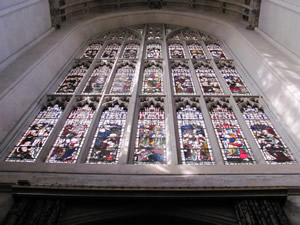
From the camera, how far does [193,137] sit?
593cm

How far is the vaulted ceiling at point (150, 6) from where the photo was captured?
408 inches

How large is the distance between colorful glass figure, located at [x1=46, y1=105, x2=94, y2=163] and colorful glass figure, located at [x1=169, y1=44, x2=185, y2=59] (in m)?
4.08

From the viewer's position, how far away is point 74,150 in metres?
5.58

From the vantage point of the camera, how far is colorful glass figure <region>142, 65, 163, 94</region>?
7.72 metres

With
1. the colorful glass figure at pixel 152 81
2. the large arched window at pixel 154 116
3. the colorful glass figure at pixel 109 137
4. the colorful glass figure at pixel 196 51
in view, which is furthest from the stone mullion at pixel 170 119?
the colorful glass figure at pixel 196 51

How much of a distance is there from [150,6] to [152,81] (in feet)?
19.2

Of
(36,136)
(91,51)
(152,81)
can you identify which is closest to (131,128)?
(36,136)

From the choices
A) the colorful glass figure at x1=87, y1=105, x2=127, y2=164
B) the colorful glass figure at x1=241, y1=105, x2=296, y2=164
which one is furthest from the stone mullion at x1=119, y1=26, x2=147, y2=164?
the colorful glass figure at x1=241, y1=105, x2=296, y2=164

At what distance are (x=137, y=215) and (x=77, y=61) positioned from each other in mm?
6408

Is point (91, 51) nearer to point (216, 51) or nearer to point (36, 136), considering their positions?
point (216, 51)

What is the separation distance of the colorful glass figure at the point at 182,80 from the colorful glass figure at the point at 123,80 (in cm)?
125

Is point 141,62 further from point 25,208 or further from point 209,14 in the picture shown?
point 25,208

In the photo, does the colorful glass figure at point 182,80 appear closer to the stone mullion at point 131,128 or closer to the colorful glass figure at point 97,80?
the stone mullion at point 131,128

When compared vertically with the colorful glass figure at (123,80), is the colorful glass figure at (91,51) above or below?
above
